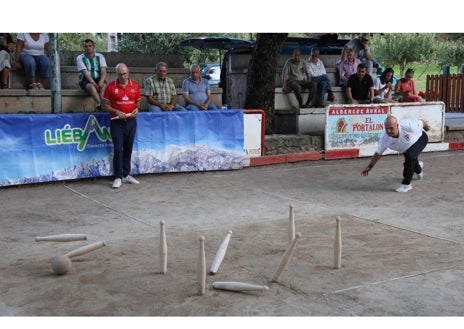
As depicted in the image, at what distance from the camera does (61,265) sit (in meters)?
6.16

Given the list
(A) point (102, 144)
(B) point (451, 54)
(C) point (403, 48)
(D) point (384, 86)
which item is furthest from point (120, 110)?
(B) point (451, 54)

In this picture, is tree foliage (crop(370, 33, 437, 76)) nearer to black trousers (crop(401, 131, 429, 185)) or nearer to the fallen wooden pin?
black trousers (crop(401, 131, 429, 185))

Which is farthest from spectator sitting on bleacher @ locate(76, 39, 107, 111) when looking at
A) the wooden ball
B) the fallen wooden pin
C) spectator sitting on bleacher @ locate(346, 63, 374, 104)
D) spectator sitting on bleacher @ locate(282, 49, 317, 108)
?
the fallen wooden pin

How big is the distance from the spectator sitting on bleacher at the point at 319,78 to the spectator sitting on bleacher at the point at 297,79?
0.80 feet

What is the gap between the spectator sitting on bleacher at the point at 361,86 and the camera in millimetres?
16219

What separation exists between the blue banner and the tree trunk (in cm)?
206

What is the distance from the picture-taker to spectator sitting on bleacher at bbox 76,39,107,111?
12883 millimetres

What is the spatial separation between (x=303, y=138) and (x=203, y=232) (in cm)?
684

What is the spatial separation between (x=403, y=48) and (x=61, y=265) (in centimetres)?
3749

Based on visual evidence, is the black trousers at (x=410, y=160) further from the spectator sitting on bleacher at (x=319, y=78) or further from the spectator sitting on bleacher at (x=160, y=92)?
the spectator sitting on bleacher at (x=319, y=78)

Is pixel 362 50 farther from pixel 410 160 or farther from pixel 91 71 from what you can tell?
pixel 91 71

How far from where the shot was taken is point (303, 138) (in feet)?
47.8

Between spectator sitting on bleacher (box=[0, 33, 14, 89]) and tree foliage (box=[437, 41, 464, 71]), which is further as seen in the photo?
tree foliage (box=[437, 41, 464, 71])

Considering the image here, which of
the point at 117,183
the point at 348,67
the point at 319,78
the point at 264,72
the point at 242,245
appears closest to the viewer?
the point at 242,245
